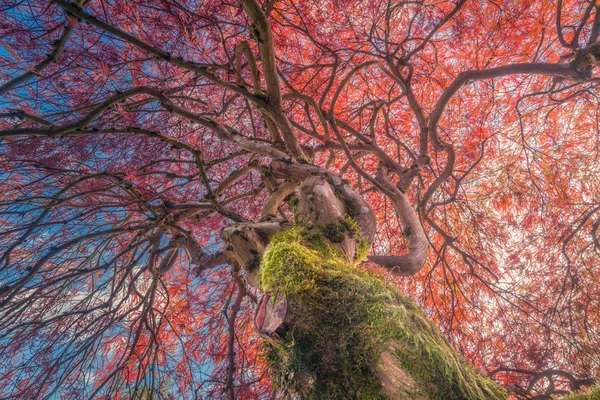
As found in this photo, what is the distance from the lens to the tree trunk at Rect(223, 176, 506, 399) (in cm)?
115

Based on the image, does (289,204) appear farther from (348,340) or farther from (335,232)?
(348,340)

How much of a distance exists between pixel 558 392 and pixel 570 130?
3.55 meters

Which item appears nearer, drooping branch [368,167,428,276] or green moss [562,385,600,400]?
green moss [562,385,600,400]

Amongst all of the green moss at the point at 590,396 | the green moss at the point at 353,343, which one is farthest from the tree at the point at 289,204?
the green moss at the point at 590,396

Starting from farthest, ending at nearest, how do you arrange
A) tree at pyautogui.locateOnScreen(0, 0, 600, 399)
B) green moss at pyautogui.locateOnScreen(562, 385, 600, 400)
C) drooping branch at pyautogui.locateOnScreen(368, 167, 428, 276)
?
drooping branch at pyautogui.locateOnScreen(368, 167, 428, 276) < tree at pyautogui.locateOnScreen(0, 0, 600, 399) < green moss at pyautogui.locateOnScreen(562, 385, 600, 400)

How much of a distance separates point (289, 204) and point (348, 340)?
1457 millimetres

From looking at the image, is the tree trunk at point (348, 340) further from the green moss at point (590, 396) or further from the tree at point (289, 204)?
the green moss at point (590, 396)

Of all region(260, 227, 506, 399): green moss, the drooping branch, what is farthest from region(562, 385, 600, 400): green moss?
the drooping branch

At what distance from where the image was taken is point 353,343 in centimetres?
124

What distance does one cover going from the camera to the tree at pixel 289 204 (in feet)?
4.84

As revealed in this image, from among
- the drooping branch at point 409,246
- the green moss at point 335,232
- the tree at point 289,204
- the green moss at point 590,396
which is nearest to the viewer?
the green moss at point 590,396

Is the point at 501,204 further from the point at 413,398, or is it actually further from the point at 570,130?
the point at 413,398

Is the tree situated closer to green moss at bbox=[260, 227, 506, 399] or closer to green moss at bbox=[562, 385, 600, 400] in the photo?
green moss at bbox=[260, 227, 506, 399]

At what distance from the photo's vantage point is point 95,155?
346cm
